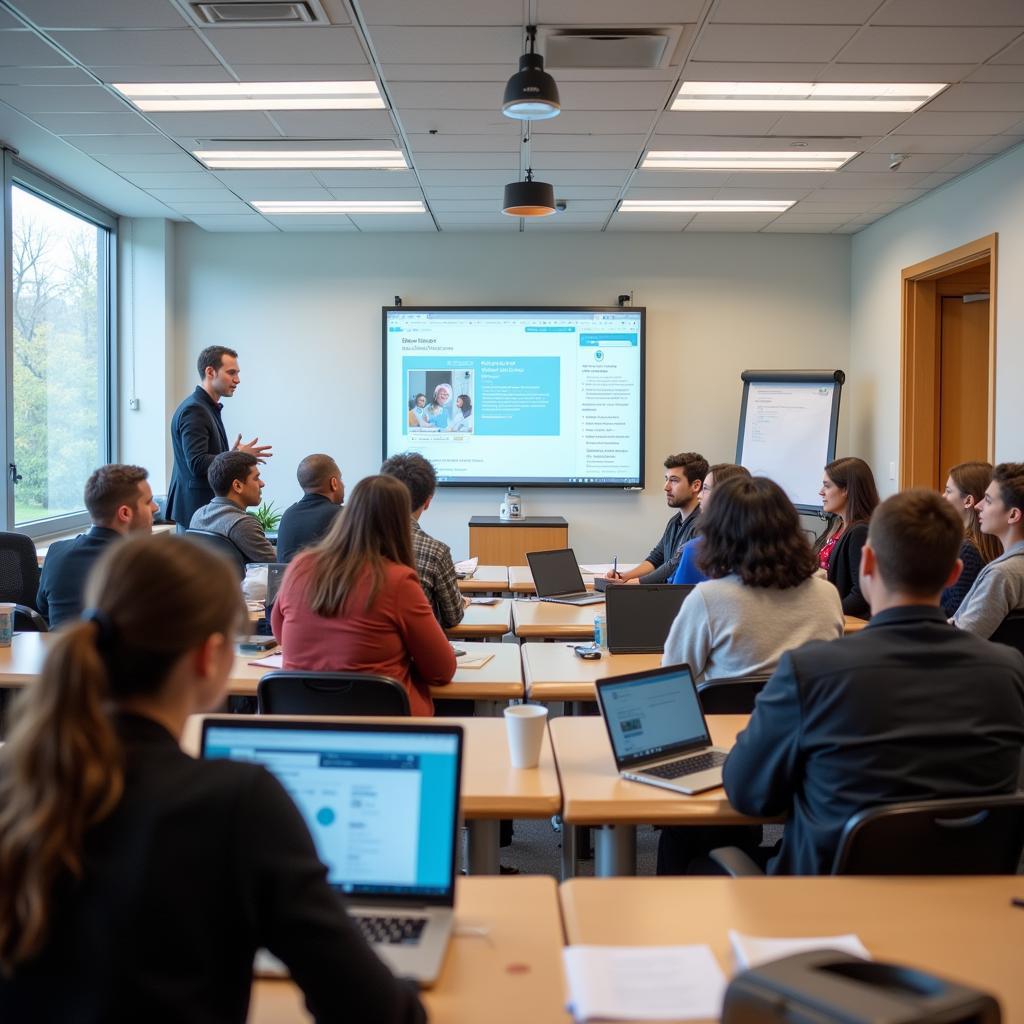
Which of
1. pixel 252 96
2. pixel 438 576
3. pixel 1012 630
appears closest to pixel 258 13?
pixel 252 96

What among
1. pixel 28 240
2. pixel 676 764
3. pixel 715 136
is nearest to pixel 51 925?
pixel 676 764

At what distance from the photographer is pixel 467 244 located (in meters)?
8.16

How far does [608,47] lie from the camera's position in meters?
4.21

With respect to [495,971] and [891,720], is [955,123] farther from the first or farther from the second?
[495,971]

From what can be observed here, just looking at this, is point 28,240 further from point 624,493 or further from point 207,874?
point 207,874

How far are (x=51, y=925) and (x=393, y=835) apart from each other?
57 cm

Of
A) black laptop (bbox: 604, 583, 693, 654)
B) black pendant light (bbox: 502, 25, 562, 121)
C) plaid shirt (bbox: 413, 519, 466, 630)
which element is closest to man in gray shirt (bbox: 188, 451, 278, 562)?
plaid shirt (bbox: 413, 519, 466, 630)

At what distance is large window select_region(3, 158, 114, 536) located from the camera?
6.13m

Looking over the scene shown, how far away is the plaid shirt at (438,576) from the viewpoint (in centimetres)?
352

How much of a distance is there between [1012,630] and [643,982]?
100.0 inches

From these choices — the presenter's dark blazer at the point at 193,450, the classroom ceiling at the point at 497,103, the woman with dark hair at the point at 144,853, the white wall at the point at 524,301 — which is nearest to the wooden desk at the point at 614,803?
the woman with dark hair at the point at 144,853

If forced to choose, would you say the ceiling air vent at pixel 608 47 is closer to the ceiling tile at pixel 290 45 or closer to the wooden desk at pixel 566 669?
the ceiling tile at pixel 290 45

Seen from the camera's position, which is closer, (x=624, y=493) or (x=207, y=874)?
(x=207, y=874)

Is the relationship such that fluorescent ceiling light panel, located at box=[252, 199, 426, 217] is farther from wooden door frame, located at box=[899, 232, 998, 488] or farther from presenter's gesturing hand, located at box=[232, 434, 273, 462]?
wooden door frame, located at box=[899, 232, 998, 488]
